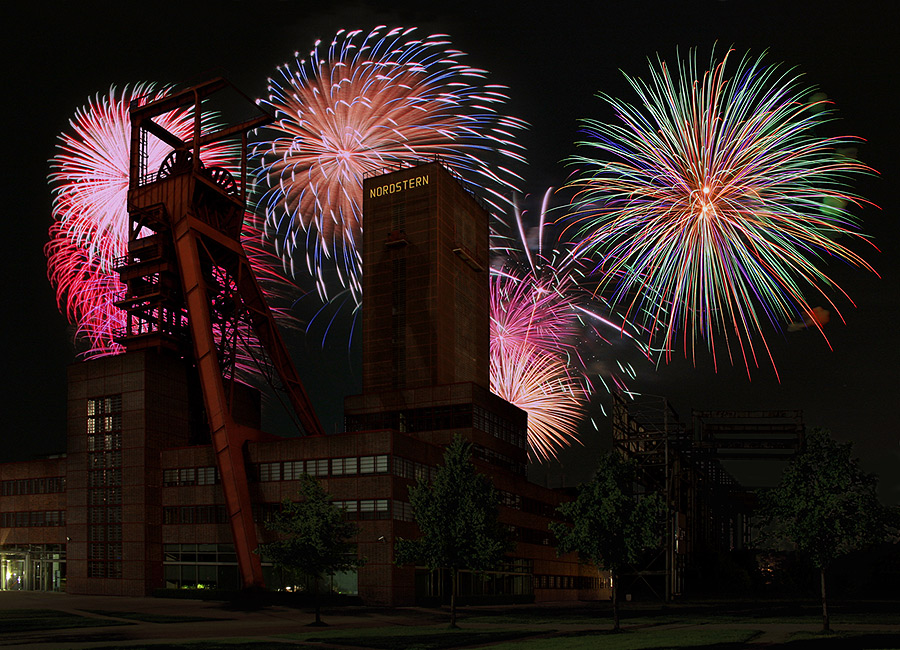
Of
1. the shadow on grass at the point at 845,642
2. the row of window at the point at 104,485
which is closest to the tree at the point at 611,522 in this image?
the shadow on grass at the point at 845,642

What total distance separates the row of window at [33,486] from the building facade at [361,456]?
139 mm

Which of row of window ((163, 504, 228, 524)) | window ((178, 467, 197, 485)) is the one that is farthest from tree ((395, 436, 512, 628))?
window ((178, 467, 197, 485))

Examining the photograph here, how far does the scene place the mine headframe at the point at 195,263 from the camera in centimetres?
7844

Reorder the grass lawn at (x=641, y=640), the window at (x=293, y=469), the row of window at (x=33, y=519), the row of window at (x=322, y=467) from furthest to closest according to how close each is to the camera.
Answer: the row of window at (x=33, y=519) < the window at (x=293, y=469) < the row of window at (x=322, y=467) < the grass lawn at (x=641, y=640)

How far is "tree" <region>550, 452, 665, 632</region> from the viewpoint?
47844 millimetres

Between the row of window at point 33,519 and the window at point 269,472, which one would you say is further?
the row of window at point 33,519

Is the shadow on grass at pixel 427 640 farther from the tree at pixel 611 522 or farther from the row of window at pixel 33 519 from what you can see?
the row of window at pixel 33 519

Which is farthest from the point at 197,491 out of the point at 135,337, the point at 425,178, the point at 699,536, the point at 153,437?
the point at 699,536

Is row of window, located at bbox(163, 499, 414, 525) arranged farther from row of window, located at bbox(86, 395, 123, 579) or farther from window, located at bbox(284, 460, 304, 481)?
row of window, located at bbox(86, 395, 123, 579)

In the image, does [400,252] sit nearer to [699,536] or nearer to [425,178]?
[425,178]

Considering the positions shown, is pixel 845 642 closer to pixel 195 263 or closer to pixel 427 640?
pixel 427 640

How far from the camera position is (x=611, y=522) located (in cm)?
4772

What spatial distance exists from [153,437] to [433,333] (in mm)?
32579

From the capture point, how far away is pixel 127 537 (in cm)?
7706
